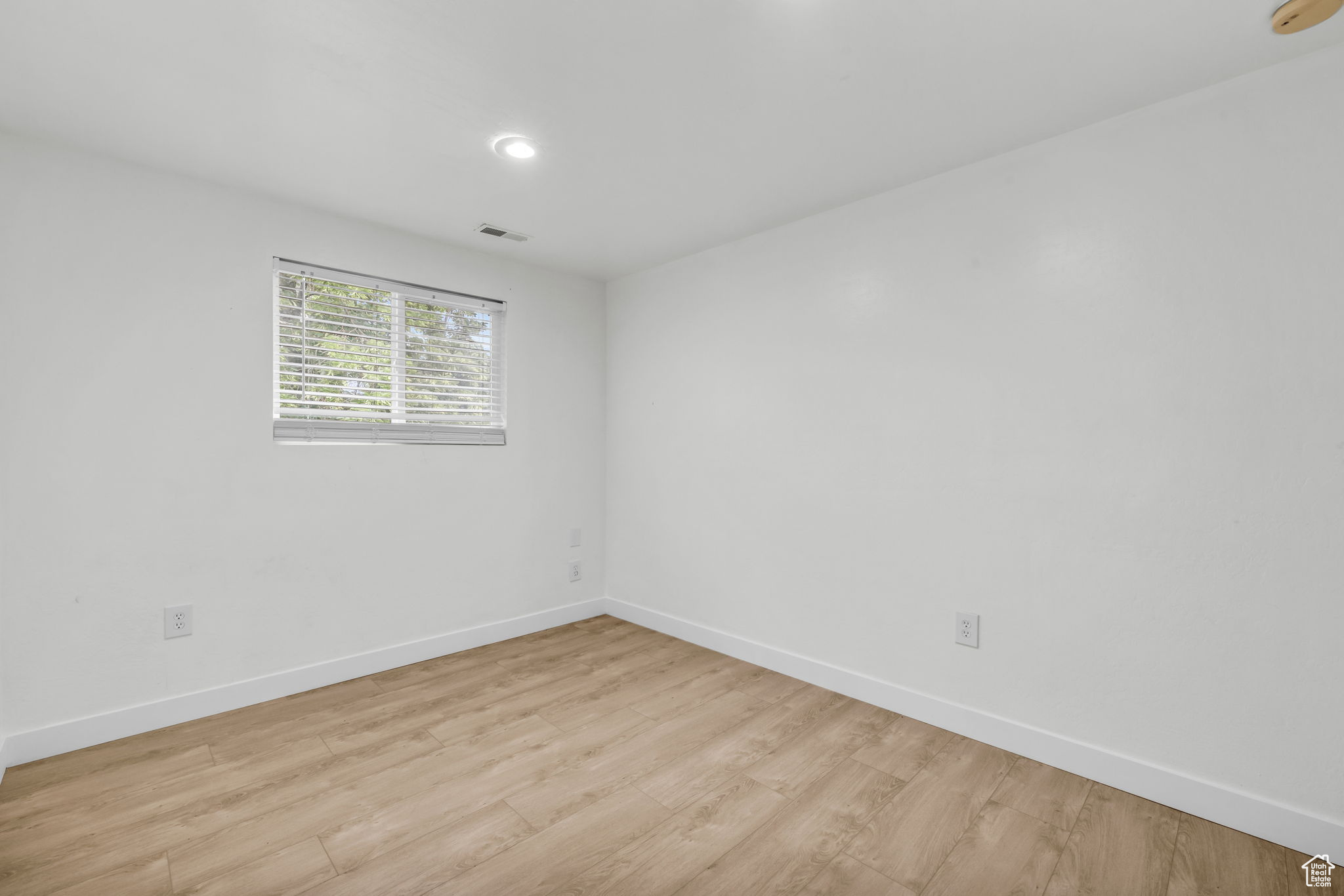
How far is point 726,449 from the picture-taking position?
3389 mm

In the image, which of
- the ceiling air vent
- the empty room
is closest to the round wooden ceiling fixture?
the empty room

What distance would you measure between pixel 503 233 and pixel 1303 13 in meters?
3.03

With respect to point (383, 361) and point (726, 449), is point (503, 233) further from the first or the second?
point (726, 449)

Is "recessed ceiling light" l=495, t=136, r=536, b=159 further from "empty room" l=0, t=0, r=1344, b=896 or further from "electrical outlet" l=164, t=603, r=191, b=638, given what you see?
"electrical outlet" l=164, t=603, r=191, b=638

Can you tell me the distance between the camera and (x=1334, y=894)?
1.56 m

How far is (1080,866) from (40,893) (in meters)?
2.81

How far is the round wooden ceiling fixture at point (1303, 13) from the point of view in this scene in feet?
4.91

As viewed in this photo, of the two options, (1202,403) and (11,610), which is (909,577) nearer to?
(1202,403)

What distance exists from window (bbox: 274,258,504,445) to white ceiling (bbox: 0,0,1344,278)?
562 mm

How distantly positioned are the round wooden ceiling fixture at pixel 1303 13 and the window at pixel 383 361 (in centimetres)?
335

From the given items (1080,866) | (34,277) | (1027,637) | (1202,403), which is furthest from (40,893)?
(1202,403)

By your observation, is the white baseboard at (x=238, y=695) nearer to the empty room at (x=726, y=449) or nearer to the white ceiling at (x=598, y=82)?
the empty room at (x=726, y=449)

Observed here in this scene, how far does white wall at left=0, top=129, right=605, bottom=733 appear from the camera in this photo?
7.20 ft

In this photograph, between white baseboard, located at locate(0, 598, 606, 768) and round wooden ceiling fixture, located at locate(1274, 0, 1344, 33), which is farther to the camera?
white baseboard, located at locate(0, 598, 606, 768)
